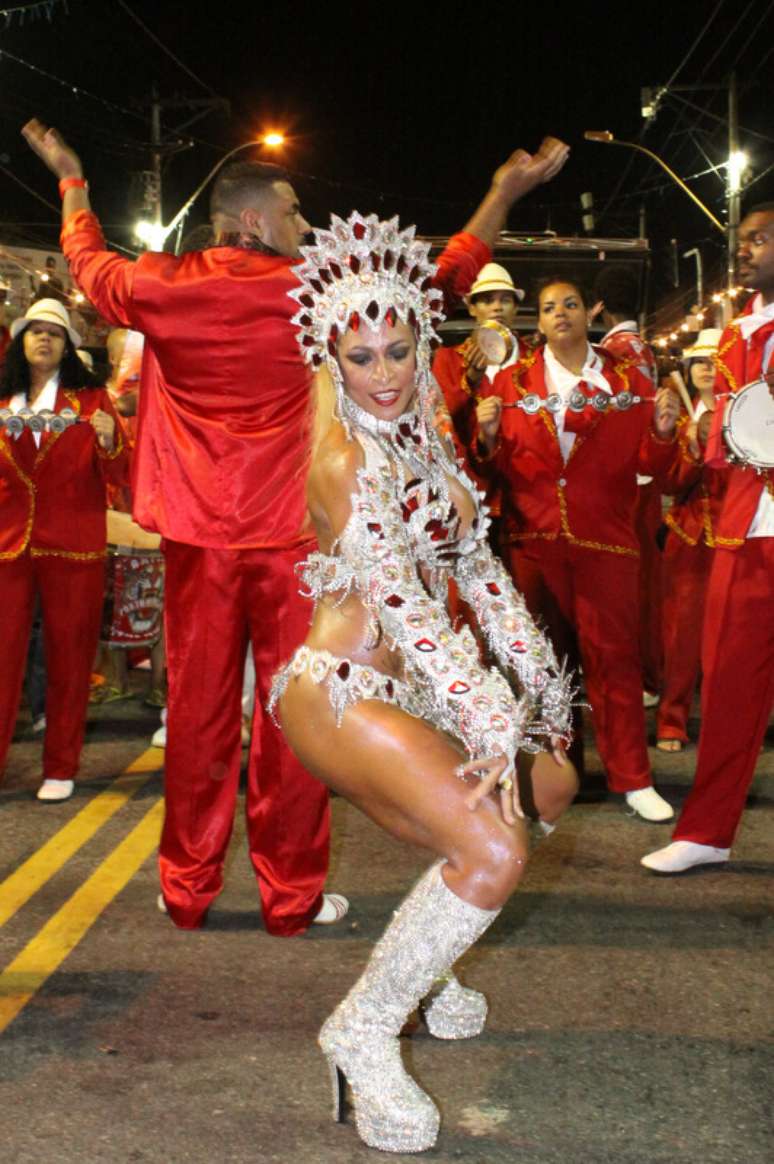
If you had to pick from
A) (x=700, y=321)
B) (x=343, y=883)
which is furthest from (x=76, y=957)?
(x=700, y=321)

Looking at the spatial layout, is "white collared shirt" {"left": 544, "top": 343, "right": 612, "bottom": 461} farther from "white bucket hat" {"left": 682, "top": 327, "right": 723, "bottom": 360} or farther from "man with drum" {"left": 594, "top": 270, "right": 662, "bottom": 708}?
"white bucket hat" {"left": 682, "top": 327, "right": 723, "bottom": 360}

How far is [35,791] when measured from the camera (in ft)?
24.0

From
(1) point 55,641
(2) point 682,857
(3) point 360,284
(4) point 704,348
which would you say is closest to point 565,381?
(2) point 682,857

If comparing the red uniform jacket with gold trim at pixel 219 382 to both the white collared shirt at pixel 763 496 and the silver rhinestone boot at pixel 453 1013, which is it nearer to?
Answer: the white collared shirt at pixel 763 496

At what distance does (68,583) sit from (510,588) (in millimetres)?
3840

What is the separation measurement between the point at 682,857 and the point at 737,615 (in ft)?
3.22

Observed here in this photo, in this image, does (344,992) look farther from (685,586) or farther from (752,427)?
(685,586)

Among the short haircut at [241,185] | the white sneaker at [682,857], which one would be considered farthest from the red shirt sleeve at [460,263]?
the white sneaker at [682,857]

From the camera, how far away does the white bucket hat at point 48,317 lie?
7309 mm

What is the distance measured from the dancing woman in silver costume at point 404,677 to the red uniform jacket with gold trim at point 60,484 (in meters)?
3.53

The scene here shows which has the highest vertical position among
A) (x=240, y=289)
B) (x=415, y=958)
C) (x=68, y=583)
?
(x=240, y=289)

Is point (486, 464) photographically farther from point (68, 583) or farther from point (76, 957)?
point (76, 957)

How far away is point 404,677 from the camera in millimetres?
3650

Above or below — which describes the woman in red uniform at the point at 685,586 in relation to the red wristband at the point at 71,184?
below
